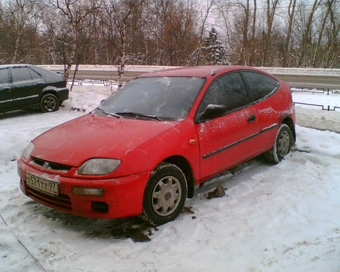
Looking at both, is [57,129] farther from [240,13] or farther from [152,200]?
[240,13]

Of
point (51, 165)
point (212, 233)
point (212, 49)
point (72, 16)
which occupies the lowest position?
point (212, 233)

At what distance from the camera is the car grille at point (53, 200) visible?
9.36 feet

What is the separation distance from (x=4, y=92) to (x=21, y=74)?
722mm

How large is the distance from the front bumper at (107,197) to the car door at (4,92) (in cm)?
622

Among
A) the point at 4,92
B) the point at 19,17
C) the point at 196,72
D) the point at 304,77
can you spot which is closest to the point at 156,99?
the point at 196,72

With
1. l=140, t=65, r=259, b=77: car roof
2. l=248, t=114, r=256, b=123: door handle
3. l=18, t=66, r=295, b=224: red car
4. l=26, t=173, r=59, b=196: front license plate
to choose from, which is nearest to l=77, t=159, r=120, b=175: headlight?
l=18, t=66, r=295, b=224: red car

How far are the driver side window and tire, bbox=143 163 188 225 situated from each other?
0.80m

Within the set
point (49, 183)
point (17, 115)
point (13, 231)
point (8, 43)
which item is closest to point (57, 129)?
point (49, 183)

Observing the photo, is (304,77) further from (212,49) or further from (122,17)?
(122,17)

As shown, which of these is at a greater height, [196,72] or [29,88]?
[196,72]

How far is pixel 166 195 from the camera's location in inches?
121

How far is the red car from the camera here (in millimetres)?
2764

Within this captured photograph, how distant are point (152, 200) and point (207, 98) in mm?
1410

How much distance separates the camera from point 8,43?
56.9 feet
